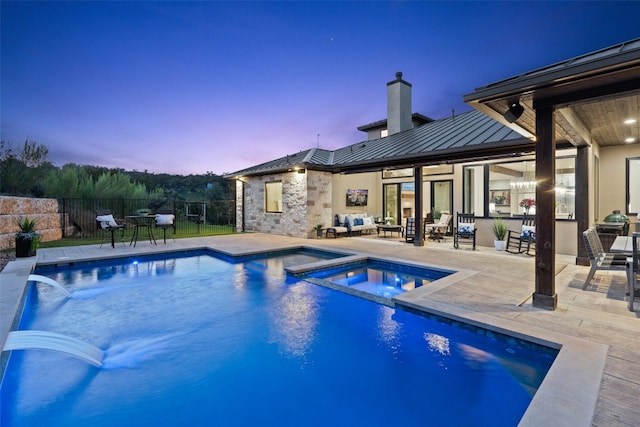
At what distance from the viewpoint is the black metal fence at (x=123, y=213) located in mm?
11875

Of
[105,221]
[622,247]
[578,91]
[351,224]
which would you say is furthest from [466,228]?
[105,221]

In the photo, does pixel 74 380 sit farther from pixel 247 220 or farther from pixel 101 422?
pixel 247 220

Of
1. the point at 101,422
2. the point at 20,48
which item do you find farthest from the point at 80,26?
the point at 101,422

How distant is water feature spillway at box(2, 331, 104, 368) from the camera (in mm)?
2794

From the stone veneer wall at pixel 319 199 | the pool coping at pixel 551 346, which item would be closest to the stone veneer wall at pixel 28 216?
the pool coping at pixel 551 346

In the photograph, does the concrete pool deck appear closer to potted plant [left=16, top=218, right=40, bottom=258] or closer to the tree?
potted plant [left=16, top=218, right=40, bottom=258]

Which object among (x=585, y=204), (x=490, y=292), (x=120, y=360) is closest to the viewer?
(x=120, y=360)

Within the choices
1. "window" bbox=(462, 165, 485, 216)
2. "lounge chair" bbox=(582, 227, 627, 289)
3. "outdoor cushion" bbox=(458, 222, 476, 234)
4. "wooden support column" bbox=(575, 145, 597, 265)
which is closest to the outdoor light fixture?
"lounge chair" bbox=(582, 227, 627, 289)

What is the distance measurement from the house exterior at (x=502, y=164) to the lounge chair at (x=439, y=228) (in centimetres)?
58

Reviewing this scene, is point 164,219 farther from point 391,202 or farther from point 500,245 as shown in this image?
point 500,245

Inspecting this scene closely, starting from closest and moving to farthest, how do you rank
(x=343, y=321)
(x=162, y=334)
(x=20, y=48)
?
(x=162, y=334) → (x=343, y=321) → (x=20, y=48)

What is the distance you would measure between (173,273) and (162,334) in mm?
3493

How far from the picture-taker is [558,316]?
3682 millimetres

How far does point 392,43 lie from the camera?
35.8ft
